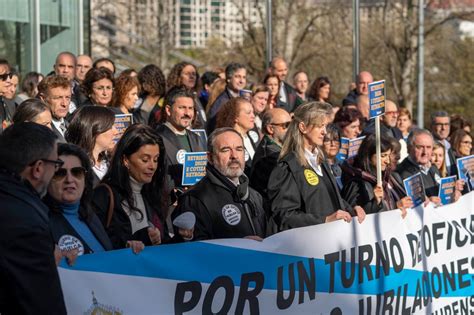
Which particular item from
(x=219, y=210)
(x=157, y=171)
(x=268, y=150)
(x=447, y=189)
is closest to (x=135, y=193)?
(x=157, y=171)

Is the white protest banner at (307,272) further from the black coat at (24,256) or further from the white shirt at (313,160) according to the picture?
the black coat at (24,256)

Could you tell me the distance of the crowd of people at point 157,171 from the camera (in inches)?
172

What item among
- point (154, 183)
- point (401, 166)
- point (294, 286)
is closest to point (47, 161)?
point (154, 183)

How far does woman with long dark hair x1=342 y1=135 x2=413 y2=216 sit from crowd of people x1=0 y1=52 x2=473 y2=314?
11 millimetres

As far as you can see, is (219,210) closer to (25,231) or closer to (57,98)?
(57,98)

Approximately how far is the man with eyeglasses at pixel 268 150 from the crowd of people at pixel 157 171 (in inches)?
0.4

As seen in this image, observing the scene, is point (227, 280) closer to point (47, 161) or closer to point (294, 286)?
point (294, 286)

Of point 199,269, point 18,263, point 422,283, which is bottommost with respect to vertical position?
point 422,283

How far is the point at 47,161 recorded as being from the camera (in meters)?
4.50

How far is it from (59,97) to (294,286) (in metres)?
2.81

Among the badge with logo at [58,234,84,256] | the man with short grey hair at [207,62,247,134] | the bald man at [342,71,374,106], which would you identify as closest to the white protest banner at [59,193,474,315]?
the badge with logo at [58,234,84,256]

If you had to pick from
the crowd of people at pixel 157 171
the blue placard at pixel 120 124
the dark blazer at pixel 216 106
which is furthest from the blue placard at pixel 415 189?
the dark blazer at pixel 216 106

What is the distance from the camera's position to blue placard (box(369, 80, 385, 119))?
27.9ft

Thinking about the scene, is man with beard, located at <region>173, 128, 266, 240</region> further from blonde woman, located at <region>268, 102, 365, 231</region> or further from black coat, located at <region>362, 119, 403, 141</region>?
black coat, located at <region>362, 119, 403, 141</region>
